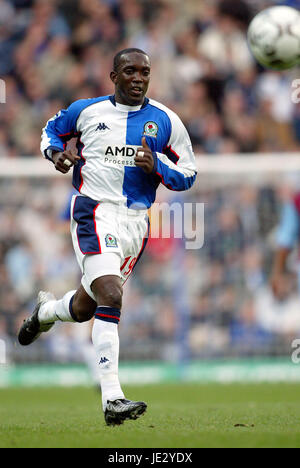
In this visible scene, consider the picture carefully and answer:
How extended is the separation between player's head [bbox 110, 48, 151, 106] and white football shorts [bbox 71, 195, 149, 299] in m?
0.93

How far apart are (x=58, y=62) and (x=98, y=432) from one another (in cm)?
1327

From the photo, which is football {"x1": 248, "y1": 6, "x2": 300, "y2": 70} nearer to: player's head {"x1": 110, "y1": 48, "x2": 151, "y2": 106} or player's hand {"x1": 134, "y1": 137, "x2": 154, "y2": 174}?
player's head {"x1": 110, "y1": 48, "x2": 151, "y2": 106}

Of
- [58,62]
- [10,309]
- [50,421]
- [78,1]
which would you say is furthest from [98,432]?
[78,1]

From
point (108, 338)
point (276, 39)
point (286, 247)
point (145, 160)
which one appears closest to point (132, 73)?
point (145, 160)

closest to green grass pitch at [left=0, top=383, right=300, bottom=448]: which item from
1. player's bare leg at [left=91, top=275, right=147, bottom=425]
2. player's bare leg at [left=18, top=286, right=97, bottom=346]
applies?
player's bare leg at [left=91, top=275, right=147, bottom=425]

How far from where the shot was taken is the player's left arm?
7217mm

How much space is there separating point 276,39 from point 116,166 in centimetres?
240

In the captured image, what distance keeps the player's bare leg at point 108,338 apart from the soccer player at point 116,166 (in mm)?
28

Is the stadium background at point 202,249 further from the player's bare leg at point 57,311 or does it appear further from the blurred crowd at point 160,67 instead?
the player's bare leg at point 57,311

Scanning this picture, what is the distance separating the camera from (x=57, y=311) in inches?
312

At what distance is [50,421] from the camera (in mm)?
7391

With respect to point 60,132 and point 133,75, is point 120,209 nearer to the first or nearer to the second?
point 60,132

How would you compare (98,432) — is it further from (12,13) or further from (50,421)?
(12,13)

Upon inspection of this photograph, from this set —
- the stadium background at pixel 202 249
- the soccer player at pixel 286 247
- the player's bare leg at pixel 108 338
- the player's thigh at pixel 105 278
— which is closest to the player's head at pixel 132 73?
the player's thigh at pixel 105 278
